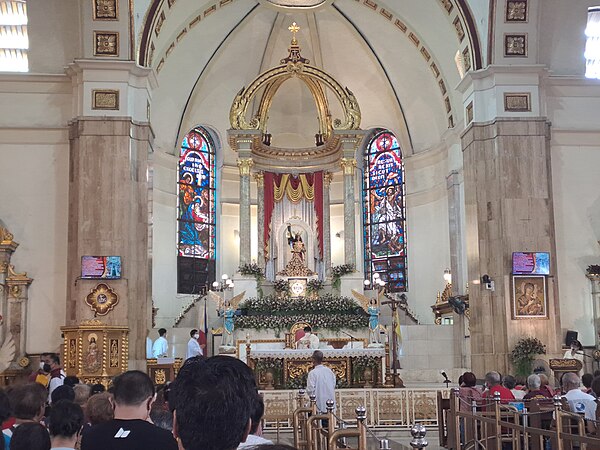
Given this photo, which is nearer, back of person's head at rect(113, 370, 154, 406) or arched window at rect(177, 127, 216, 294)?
back of person's head at rect(113, 370, 154, 406)

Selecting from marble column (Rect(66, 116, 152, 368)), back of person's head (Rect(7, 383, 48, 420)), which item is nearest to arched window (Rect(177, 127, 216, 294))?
marble column (Rect(66, 116, 152, 368))

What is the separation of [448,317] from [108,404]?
1818 centimetres

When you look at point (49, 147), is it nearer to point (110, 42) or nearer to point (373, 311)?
point (110, 42)

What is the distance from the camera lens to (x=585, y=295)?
701 inches

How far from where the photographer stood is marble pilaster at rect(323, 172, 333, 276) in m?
23.8

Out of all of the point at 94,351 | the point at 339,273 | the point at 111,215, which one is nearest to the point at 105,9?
the point at 111,215

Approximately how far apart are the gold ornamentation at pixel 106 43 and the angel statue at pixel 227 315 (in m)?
6.40

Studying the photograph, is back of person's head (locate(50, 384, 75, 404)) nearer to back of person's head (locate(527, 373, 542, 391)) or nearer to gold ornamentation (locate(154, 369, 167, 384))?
back of person's head (locate(527, 373, 542, 391))

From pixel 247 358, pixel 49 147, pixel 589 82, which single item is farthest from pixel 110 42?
pixel 589 82

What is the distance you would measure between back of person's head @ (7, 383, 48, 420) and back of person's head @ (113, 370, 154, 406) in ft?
2.68

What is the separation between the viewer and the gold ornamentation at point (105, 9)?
1738 centimetres

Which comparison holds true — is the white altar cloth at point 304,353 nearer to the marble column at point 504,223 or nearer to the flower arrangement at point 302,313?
the marble column at point 504,223

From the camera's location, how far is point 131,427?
3949 millimetres

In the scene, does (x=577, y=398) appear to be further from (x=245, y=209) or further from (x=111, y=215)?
(x=245, y=209)
